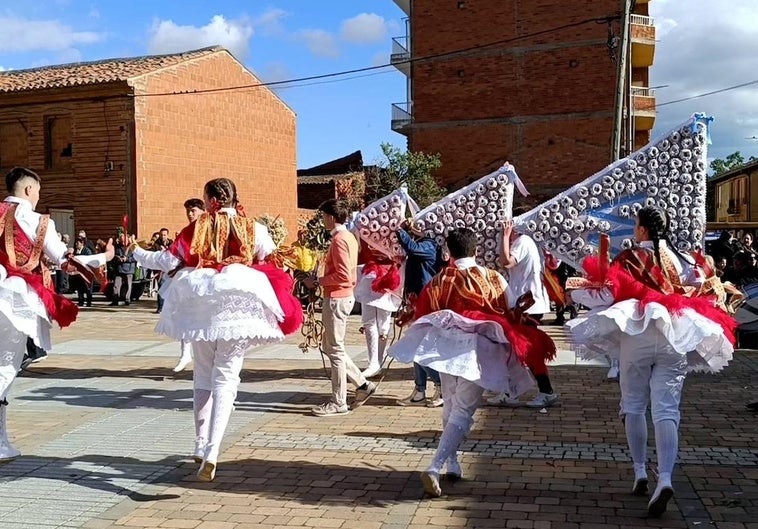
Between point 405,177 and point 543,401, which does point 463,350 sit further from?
point 405,177

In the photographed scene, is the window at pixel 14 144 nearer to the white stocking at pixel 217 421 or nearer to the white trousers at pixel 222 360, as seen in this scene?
the white trousers at pixel 222 360

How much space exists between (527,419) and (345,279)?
6.86 ft

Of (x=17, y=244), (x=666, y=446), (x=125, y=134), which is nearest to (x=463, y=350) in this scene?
(x=666, y=446)

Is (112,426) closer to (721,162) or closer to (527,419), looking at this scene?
(527,419)

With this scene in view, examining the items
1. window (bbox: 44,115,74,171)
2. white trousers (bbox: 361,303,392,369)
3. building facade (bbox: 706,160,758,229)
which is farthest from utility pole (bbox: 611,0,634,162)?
building facade (bbox: 706,160,758,229)

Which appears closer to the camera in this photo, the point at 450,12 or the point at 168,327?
the point at 168,327

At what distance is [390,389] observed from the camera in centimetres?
900

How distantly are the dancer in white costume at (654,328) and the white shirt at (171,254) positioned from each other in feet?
7.18

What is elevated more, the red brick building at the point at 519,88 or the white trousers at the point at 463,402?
the red brick building at the point at 519,88

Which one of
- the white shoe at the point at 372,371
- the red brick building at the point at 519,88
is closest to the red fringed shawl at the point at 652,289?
the white shoe at the point at 372,371

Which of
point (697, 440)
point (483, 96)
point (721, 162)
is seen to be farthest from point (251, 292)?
point (721, 162)

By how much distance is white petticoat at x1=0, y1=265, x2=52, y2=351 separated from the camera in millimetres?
5840

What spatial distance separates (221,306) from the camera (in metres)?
5.51

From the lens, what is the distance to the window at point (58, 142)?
27719 mm
